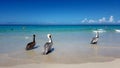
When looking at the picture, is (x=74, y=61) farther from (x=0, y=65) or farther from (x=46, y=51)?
(x=0, y=65)

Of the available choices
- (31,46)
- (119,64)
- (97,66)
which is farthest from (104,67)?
(31,46)

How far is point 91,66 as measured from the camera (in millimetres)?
7816

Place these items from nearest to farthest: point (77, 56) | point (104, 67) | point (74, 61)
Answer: point (104, 67)
point (74, 61)
point (77, 56)

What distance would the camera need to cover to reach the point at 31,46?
12.4 m

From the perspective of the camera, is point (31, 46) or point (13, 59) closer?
point (13, 59)

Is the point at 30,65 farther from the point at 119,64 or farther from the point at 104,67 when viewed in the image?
the point at 119,64

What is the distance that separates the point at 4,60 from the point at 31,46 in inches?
131

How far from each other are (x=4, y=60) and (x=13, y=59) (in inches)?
16.5

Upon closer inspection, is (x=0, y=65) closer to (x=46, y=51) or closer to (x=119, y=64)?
(x=46, y=51)

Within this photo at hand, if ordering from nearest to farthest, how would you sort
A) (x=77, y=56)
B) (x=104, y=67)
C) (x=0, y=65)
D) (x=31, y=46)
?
(x=104, y=67) < (x=0, y=65) < (x=77, y=56) < (x=31, y=46)

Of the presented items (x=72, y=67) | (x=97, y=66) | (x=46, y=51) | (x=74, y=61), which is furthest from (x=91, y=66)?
(x=46, y=51)

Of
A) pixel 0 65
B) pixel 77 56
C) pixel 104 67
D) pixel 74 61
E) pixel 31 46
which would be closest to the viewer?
pixel 104 67

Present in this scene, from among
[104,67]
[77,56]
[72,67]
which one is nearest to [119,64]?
[104,67]

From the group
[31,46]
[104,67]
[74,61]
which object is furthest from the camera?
[31,46]
